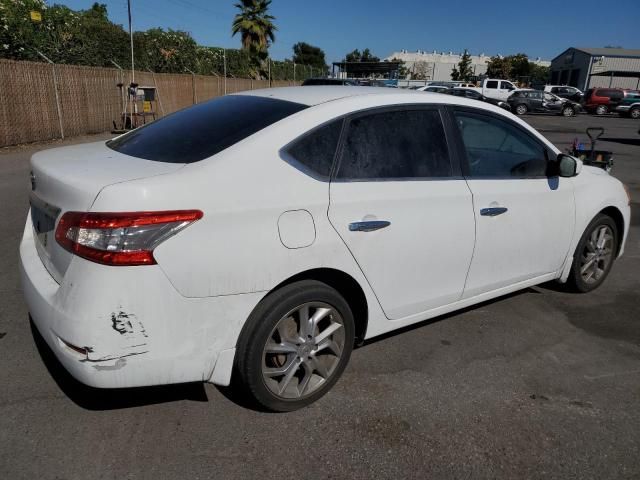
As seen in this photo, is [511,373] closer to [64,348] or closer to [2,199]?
[64,348]

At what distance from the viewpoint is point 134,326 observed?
2158 mm

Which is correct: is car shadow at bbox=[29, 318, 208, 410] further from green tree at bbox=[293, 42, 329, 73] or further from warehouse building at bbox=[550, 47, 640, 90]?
green tree at bbox=[293, 42, 329, 73]

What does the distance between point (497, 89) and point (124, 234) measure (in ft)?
127

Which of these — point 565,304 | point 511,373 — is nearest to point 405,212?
point 511,373

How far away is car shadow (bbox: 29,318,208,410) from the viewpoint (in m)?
2.77

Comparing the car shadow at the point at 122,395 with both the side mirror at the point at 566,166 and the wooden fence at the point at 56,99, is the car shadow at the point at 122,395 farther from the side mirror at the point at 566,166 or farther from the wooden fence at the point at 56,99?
the wooden fence at the point at 56,99

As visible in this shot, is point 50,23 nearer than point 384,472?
No

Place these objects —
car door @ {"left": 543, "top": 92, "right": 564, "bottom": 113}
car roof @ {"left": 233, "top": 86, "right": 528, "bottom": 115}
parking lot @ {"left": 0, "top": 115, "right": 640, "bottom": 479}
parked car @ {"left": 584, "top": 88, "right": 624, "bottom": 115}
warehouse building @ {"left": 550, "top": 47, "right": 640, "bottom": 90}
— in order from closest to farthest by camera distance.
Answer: parking lot @ {"left": 0, "top": 115, "right": 640, "bottom": 479} → car roof @ {"left": 233, "top": 86, "right": 528, "bottom": 115} → car door @ {"left": 543, "top": 92, "right": 564, "bottom": 113} → parked car @ {"left": 584, "top": 88, "right": 624, "bottom": 115} → warehouse building @ {"left": 550, "top": 47, "right": 640, "bottom": 90}

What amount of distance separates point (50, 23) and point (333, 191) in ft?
54.1

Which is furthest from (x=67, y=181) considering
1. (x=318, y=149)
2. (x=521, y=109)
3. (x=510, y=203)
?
(x=521, y=109)

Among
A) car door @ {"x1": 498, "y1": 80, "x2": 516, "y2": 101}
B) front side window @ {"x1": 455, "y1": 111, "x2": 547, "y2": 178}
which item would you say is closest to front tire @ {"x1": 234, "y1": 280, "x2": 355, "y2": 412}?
front side window @ {"x1": 455, "y1": 111, "x2": 547, "y2": 178}

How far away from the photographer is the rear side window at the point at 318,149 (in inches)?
102

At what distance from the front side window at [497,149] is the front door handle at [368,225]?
865mm

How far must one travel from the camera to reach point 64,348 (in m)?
2.25
